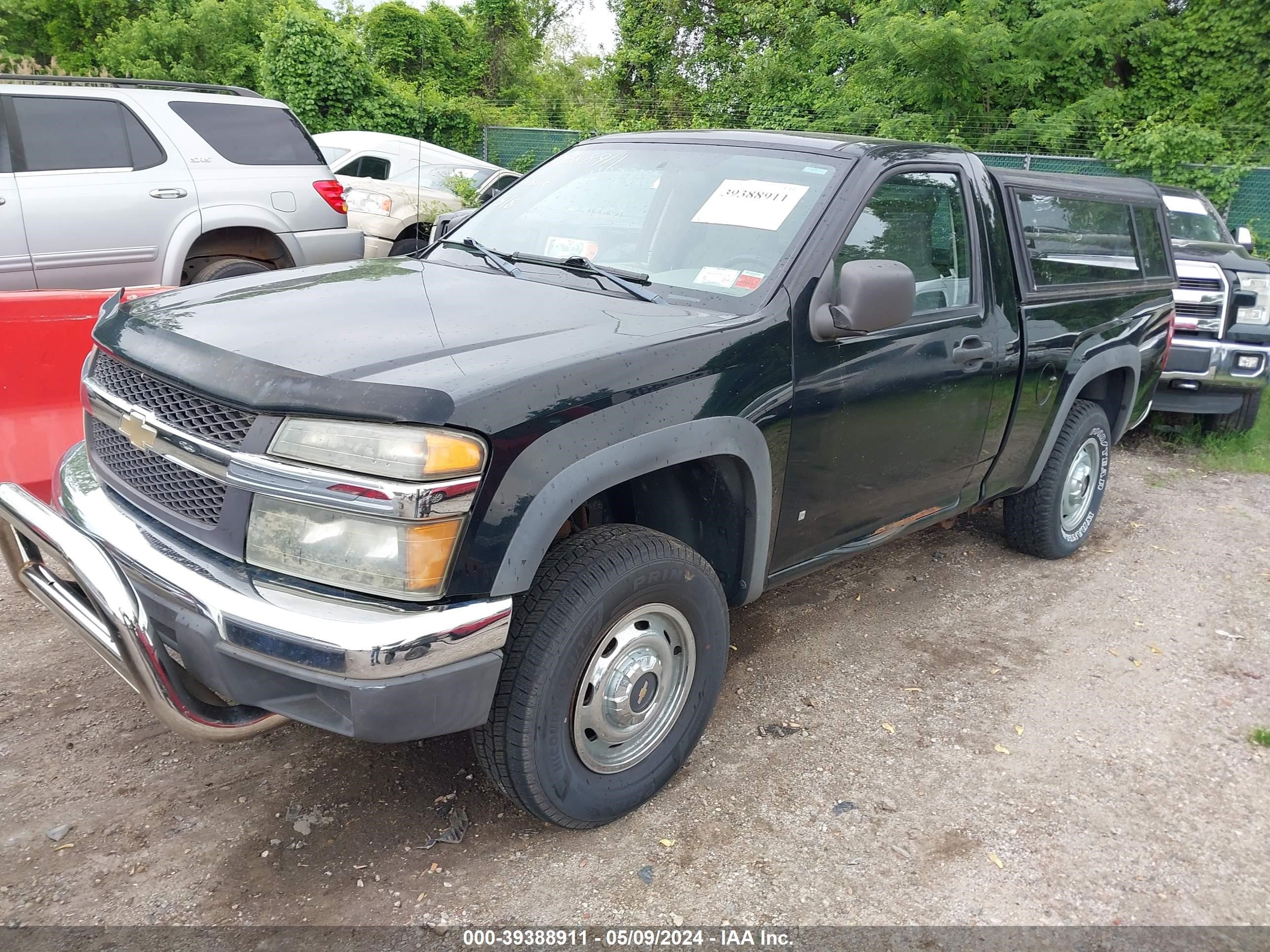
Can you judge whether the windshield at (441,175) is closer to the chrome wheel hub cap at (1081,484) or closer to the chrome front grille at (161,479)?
the chrome wheel hub cap at (1081,484)

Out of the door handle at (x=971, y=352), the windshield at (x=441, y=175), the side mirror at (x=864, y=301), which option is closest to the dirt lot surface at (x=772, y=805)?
the door handle at (x=971, y=352)

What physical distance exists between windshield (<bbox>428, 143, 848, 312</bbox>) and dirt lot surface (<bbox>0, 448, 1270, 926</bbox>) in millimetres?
1565

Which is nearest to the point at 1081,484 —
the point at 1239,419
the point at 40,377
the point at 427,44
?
the point at 1239,419

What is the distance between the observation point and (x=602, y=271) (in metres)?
3.44

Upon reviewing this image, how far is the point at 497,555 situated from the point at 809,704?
1.77m

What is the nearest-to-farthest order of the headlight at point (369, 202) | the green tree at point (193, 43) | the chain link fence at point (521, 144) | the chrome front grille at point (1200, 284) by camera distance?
the chrome front grille at point (1200, 284) < the headlight at point (369, 202) < the chain link fence at point (521, 144) < the green tree at point (193, 43)

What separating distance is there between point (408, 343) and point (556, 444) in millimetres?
509

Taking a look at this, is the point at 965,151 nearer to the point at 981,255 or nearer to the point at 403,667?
the point at 981,255

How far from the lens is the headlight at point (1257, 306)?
745cm

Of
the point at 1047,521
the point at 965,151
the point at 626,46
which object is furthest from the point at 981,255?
the point at 626,46

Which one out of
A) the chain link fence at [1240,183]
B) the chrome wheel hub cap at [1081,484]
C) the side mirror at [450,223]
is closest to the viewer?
the side mirror at [450,223]

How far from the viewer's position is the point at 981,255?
13.3 feet

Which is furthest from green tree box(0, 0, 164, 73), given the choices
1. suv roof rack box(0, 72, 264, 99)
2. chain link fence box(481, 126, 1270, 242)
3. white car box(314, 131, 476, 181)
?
suv roof rack box(0, 72, 264, 99)

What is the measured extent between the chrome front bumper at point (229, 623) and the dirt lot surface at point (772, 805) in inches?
21.4
